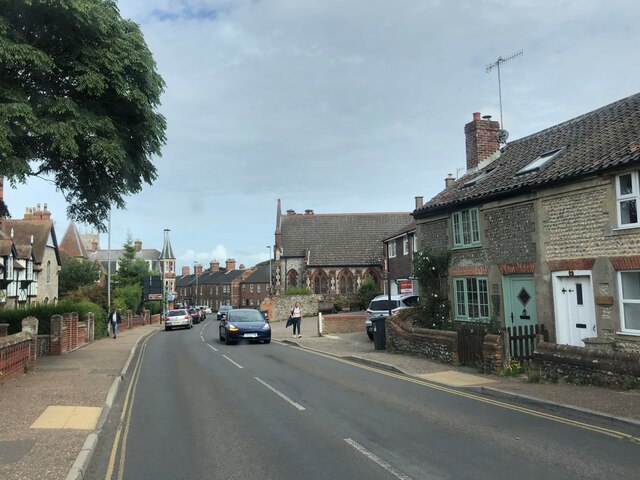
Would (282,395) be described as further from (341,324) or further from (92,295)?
(92,295)

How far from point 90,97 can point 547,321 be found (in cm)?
1347

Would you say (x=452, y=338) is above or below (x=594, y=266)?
below

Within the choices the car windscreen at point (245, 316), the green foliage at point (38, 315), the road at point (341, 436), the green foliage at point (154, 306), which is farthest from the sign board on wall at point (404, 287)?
the green foliage at point (154, 306)

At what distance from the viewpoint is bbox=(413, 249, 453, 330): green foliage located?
1816cm

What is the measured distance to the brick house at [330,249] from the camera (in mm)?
55469

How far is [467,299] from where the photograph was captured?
17.4m

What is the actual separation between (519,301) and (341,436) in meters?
9.98

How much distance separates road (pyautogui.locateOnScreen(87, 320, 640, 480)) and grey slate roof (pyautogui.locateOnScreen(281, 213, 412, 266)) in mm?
43967

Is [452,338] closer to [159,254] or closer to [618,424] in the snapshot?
[618,424]

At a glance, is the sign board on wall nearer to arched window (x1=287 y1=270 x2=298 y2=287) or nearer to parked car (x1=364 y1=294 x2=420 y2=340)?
parked car (x1=364 y1=294 x2=420 y2=340)

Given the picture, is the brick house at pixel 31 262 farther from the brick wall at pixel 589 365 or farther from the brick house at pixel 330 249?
the brick wall at pixel 589 365

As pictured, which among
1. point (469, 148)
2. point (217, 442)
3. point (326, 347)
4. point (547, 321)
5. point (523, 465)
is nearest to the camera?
point (523, 465)

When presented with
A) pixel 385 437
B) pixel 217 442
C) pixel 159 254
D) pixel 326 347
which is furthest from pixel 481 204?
pixel 159 254

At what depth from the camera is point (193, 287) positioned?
11969 centimetres
